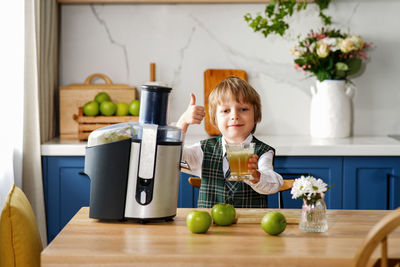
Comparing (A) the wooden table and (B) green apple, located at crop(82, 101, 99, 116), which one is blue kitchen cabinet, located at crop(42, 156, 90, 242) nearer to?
(B) green apple, located at crop(82, 101, 99, 116)

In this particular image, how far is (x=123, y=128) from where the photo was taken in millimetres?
1479

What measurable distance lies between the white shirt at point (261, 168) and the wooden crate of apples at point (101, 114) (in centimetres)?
105

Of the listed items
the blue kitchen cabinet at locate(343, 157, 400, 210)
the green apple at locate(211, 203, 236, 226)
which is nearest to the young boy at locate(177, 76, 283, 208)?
the green apple at locate(211, 203, 236, 226)

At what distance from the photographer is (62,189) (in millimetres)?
2732

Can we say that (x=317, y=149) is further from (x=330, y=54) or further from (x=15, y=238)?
(x=15, y=238)

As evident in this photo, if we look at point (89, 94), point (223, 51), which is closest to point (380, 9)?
point (223, 51)

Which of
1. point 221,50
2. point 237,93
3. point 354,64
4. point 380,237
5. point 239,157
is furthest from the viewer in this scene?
point 221,50

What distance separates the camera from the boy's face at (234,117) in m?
1.90

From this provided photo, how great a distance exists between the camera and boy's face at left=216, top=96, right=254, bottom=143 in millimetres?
1896

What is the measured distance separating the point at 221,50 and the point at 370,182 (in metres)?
1.22

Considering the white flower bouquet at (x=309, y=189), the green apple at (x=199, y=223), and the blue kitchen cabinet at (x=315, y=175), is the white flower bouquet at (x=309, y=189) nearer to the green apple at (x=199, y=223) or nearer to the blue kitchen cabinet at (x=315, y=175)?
the green apple at (x=199, y=223)

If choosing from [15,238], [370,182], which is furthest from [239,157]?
[370,182]

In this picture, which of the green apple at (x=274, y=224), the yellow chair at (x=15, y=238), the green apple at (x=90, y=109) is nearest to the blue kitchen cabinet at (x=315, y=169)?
the green apple at (x=90, y=109)

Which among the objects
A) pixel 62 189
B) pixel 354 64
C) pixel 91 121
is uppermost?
pixel 354 64
